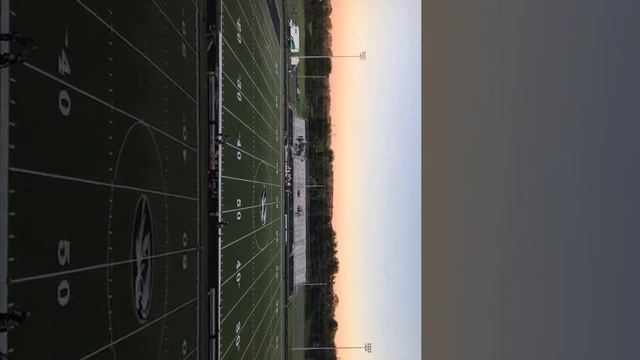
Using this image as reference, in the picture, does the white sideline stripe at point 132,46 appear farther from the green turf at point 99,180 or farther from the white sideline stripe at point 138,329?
the white sideline stripe at point 138,329

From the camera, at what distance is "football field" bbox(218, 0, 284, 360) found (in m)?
10.5

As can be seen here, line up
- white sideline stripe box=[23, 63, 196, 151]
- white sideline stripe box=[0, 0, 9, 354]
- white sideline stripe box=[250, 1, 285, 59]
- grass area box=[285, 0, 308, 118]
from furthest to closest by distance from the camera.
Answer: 1. grass area box=[285, 0, 308, 118]
2. white sideline stripe box=[250, 1, 285, 59]
3. white sideline stripe box=[23, 63, 196, 151]
4. white sideline stripe box=[0, 0, 9, 354]

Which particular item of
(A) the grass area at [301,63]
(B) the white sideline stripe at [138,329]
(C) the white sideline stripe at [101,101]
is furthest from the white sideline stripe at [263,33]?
(B) the white sideline stripe at [138,329]

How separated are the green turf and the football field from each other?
1930 mm

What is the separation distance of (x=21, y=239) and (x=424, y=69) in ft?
36.7

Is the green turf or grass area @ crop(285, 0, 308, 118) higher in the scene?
grass area @ crop(285, 0, 308, 118)

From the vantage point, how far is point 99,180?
5.30 m

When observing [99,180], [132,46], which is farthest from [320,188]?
[99,180]

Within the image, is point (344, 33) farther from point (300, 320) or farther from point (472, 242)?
point (472, 242)

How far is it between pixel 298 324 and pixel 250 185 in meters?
11.4

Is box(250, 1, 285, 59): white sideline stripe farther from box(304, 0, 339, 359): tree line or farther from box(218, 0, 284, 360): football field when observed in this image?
box(304, 0, 339, 359): tree line

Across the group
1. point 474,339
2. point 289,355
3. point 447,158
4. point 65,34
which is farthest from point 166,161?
point 289,355

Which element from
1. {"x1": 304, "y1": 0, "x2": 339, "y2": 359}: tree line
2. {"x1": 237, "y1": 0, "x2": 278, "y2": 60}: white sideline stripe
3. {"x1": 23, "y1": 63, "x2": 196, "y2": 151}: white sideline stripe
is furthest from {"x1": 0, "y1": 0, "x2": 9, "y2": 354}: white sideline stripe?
{"x1": 304, "y1": 0, "x2": 339, "y2": 359}: tree line

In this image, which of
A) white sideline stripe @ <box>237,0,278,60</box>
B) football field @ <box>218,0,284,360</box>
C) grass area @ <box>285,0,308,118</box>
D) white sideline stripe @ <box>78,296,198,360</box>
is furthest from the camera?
grass area @ <box>285,0,308,118</box>
